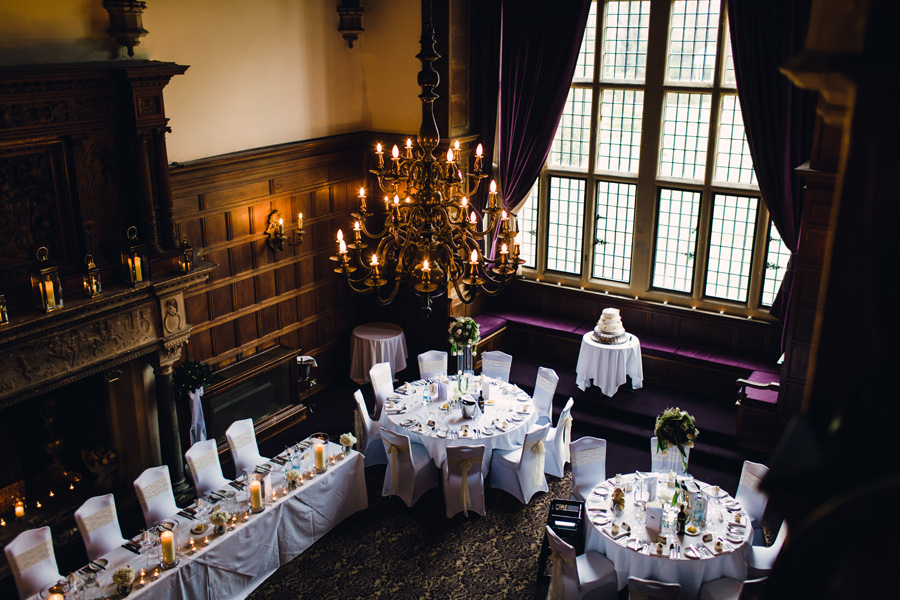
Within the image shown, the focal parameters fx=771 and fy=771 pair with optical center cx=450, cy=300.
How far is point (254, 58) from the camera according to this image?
922 cm

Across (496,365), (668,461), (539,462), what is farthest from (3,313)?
(668,461)

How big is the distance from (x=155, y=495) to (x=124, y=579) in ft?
4.46

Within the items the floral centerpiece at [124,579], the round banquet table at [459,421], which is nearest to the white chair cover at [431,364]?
the round banquet table at [459,421]

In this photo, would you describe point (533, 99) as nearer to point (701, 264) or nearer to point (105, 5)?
point (701, 264)

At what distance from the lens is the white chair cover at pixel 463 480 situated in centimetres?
776

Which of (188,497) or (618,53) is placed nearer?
(188,497)

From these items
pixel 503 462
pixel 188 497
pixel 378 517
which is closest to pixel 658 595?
pixel 503 462

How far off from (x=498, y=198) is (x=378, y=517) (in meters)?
5.09

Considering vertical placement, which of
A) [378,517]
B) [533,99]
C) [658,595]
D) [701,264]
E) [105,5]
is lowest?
[378,517]

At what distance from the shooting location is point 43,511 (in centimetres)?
773

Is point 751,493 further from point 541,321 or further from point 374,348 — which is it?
point 374,348

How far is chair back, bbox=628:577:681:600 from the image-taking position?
5.89 meters

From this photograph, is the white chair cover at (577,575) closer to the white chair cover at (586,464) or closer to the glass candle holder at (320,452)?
the white chair cover at (586,464)

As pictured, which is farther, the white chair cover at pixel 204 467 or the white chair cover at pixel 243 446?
the white chair cover at pixel 243 446
